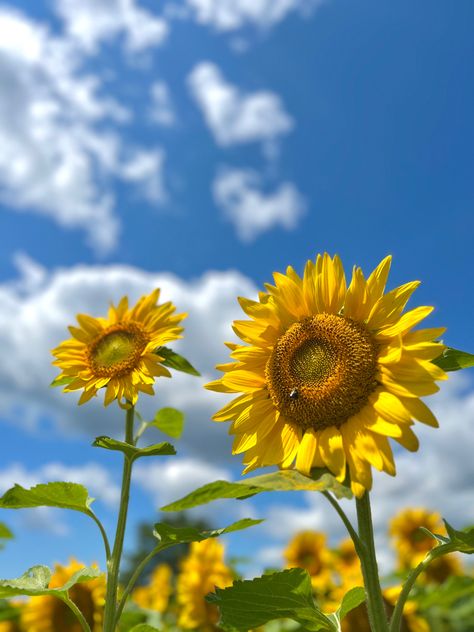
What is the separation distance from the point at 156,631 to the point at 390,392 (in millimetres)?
1821

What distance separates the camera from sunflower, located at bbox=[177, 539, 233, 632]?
5936 mm

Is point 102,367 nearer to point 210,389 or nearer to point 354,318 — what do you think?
point 210,389

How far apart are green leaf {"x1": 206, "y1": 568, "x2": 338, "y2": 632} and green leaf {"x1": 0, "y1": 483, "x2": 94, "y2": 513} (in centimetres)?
95

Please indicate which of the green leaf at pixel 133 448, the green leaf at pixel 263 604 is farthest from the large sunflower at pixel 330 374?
the green leaf at pixel 263 604

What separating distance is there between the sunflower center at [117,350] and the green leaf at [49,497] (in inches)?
37.5

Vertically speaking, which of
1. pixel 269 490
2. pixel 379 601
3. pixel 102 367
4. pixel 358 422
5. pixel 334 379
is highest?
pixel 102 367

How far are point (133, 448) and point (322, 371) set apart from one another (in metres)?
1.05

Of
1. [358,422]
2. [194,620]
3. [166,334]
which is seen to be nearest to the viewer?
[358,422]

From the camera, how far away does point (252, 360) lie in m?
2.86

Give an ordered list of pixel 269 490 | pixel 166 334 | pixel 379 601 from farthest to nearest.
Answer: pixel 166 334
pixel 379 601
pixel 269 490

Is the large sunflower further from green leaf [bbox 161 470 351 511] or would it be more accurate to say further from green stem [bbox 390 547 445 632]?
green stem [bbox 390 547 445 632]

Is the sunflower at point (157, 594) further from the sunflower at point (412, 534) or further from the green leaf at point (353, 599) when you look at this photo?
the green leaf at point (353, 599)

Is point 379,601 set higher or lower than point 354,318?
lower

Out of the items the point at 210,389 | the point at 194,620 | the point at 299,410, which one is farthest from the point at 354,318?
the point at 194,620
